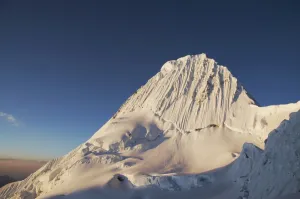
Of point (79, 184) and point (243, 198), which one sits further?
point (79, 184)

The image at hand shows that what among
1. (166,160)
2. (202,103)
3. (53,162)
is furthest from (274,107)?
(53,162)

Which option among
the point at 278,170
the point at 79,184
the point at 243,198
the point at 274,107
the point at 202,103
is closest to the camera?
the point at 278,170

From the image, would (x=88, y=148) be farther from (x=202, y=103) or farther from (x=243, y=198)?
Answer: (x=243, y=198)

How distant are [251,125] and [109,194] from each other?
29.7m

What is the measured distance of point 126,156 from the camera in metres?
59.2

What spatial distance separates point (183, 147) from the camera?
2430 inches

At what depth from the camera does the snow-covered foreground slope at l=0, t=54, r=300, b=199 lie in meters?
41.2

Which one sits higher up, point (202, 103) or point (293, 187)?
point (202, 103)

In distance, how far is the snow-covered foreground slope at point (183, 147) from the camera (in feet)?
135

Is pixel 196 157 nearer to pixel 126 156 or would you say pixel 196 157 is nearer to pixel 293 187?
pixel 126 156

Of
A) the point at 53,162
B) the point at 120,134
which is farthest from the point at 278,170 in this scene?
the point at 53,162

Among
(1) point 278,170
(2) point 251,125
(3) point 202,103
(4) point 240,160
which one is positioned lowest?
(1) point 278,170

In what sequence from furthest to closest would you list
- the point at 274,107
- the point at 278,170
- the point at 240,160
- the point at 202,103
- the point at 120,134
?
the point at 202,103, the point at 120,134, the point at 274,107, the point at 240,160, the point at 278,170

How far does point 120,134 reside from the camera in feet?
208
